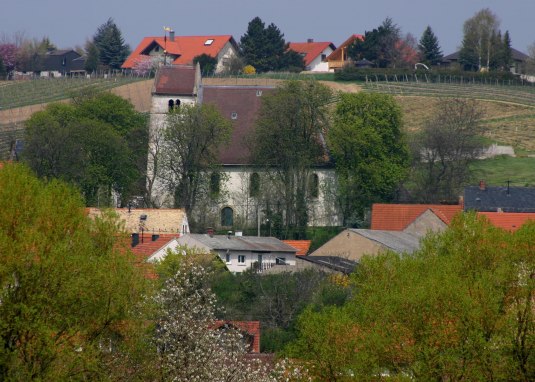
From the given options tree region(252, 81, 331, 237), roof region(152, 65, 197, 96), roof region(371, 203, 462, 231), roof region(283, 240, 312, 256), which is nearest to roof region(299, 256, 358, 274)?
roof region(283, 240, 312, 256)

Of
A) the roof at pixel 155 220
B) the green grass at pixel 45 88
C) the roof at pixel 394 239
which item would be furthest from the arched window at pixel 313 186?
the green grass at pixel 45 88

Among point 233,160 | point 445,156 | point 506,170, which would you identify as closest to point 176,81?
point 233,160

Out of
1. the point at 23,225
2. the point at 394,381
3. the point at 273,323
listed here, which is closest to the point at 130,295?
the point at 23,225

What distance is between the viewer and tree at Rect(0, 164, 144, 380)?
32.8 metres

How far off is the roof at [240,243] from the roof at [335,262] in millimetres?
3142

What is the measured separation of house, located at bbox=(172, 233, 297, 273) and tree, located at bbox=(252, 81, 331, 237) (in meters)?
12.6

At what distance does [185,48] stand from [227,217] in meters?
57.7

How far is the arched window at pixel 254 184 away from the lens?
8936cm

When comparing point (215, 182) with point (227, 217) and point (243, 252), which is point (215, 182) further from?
point (243, 252)

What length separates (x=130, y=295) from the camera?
3606cm

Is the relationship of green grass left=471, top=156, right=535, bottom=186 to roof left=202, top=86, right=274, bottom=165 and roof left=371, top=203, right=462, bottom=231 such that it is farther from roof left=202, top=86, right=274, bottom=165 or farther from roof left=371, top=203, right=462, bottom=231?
roof left=202, top=86, right=274, bottom=165

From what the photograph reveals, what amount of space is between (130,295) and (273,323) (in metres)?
19.9

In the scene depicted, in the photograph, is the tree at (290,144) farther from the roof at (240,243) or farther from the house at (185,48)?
the house at (185,48)

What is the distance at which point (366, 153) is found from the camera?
88.1m
